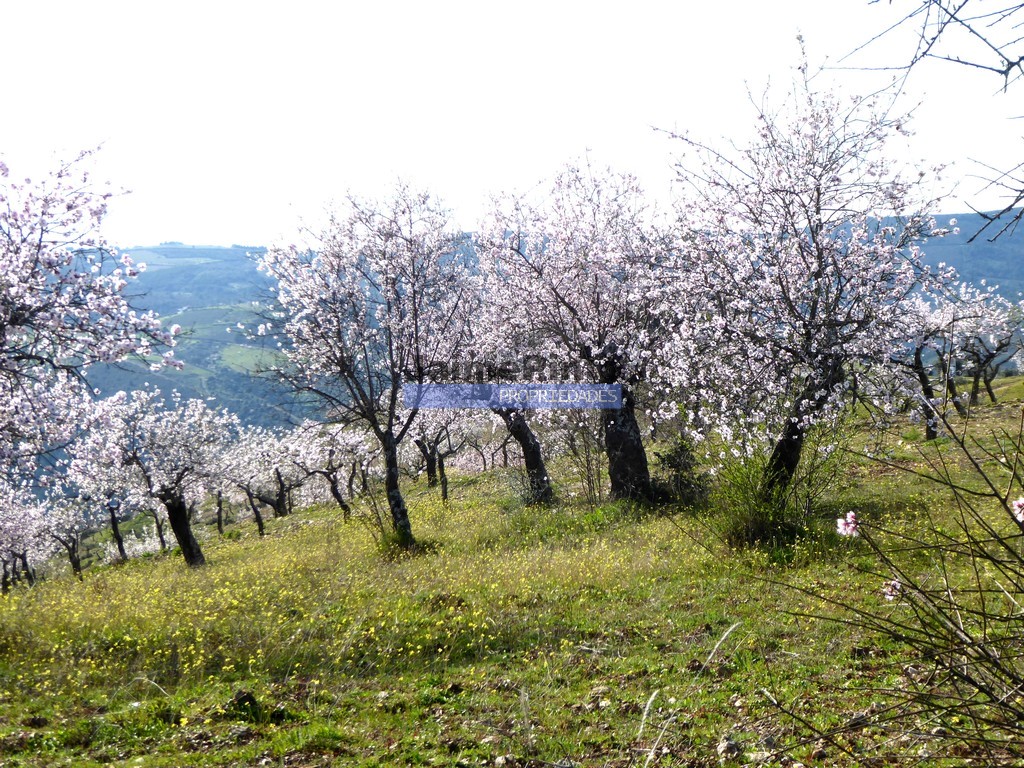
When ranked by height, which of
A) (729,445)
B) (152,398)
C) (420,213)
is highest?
(420,213)

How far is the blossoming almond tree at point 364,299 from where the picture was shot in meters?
16.9

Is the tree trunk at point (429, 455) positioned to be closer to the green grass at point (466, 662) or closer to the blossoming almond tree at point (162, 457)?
the blossoming almond tree at point (162, 457)

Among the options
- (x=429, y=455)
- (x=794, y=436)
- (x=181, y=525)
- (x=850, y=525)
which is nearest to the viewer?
(x=850, y=525)

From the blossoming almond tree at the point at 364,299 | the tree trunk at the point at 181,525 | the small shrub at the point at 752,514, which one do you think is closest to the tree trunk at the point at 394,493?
the blossoming almond tree at the point at 364,299

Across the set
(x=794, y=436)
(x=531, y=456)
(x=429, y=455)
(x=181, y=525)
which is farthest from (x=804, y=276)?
(x=181, y=525)

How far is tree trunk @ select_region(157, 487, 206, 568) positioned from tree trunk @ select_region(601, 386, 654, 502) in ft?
58.4

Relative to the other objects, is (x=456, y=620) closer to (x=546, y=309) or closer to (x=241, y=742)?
(x=241, y=742)

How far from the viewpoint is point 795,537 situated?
11.5 metres

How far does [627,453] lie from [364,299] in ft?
26.9

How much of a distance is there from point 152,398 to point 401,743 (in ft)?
105

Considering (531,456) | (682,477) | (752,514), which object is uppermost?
(752,514)

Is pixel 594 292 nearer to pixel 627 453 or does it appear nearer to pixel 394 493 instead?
pixel 627 453

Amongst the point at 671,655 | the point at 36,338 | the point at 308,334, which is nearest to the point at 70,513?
the point at 308,334

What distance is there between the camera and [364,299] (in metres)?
17.4
